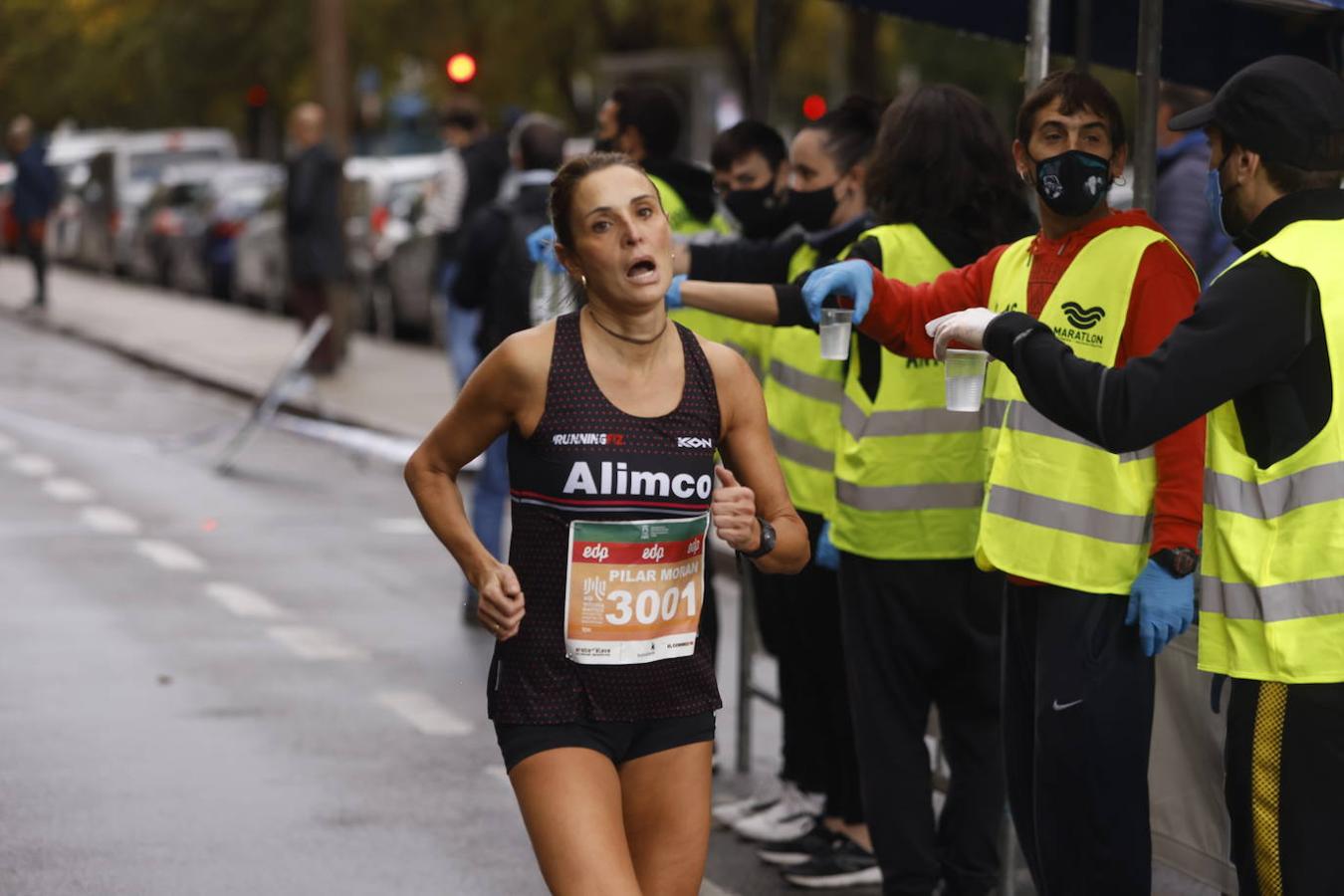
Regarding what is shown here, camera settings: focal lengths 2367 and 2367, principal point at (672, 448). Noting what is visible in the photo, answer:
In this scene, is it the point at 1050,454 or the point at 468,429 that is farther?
the point at 1050,454

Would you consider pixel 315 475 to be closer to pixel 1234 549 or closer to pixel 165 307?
pixel 1234 549

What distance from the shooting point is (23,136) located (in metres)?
27.5

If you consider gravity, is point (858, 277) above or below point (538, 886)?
above

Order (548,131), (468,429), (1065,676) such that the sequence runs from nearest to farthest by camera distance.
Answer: (468,429) < (1065,676) < (548,131)

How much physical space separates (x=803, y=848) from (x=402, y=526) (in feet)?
21.0

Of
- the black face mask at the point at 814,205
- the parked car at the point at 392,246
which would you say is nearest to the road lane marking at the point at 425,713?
the black face mask at the point at 814,205

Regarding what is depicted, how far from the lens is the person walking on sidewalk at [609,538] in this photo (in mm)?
4020

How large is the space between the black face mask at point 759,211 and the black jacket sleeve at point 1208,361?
9.24 ft

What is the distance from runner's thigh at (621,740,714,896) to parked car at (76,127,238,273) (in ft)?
99.9

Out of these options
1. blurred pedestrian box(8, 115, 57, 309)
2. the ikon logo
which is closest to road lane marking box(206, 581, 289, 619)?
the ikon logo

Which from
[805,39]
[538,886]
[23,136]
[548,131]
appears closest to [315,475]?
[548,131]

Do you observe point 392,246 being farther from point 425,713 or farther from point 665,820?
point 665,820

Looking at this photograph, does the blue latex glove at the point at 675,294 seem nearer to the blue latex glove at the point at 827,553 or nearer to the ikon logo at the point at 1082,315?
the blue latex glove at the point at 827,553

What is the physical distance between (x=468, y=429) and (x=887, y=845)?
6.06ft
